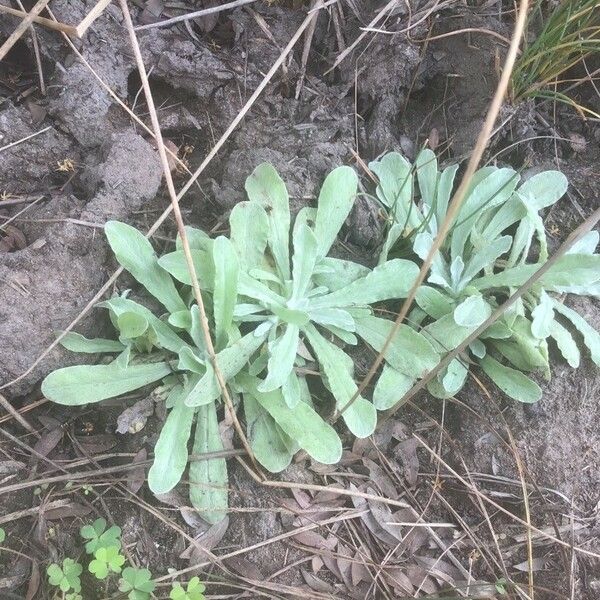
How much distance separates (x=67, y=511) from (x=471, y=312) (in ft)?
3.45

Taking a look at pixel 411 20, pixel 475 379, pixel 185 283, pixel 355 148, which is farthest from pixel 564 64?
pixel 185 283

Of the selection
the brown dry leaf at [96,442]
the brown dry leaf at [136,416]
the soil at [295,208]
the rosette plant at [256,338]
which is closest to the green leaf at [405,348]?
the rosette plant at [256,338]

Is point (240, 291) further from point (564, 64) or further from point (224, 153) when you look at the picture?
point (564, 64)

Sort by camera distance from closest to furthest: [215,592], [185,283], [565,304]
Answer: [215,592]
[185,283]
[565,304]

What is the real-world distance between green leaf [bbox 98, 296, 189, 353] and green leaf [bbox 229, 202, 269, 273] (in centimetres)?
24

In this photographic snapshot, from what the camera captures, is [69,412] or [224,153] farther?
[224,153]

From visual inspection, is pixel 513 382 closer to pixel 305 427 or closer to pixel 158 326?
pixel 305 427

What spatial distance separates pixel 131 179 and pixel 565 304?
1.21m

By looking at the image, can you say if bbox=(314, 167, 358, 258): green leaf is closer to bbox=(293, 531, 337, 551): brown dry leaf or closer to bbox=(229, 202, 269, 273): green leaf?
bbox=(229, 202, 269, 273): green leaf

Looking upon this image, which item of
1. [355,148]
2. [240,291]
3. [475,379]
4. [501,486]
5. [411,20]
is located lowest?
[501,486]

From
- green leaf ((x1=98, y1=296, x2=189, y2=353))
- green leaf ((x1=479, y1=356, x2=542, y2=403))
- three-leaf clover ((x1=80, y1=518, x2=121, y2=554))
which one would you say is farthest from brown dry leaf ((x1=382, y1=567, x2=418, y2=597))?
green leaf ((x1=98, y1=296, x2=189, y2=353))

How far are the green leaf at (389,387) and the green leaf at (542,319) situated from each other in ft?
1.06

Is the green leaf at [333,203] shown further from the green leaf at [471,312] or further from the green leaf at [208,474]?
the green leaf at [208,474]

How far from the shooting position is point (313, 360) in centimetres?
147
